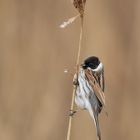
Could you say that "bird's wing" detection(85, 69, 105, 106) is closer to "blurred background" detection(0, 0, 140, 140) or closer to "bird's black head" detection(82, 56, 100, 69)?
"bird's black head" detection(82, 56, 100, 69)

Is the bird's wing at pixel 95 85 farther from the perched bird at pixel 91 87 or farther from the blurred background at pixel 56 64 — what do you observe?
the blurred background at pixel 56 64

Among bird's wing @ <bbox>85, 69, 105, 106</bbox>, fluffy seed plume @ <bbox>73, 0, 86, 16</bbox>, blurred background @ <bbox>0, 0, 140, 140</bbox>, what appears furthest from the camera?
blurred background @ <bbox>0, 0, 140, 140</bbox>

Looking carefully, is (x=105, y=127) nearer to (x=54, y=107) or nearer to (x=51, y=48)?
(x=54, y=107)

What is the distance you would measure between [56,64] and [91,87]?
794 millimetres

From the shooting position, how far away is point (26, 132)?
8.73ft

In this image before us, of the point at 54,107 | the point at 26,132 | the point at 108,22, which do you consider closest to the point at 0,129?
the point at 26,132

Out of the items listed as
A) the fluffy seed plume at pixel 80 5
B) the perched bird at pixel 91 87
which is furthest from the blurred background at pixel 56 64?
the fluffy seed plume at pixel 80 5

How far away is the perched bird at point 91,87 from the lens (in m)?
1.93

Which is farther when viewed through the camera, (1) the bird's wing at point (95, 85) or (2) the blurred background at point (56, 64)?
(2) the blurred background at point (56, 64)

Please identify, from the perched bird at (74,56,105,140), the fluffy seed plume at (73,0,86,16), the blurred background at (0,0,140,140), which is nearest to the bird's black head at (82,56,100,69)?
the perched bird at (74,56,105,140)

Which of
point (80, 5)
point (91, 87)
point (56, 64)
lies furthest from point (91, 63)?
point (56, 64)

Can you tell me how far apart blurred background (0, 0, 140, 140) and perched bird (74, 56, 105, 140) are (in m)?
0.67

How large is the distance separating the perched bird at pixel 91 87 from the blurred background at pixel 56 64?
67 cm

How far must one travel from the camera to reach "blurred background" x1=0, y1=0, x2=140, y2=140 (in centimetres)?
270
